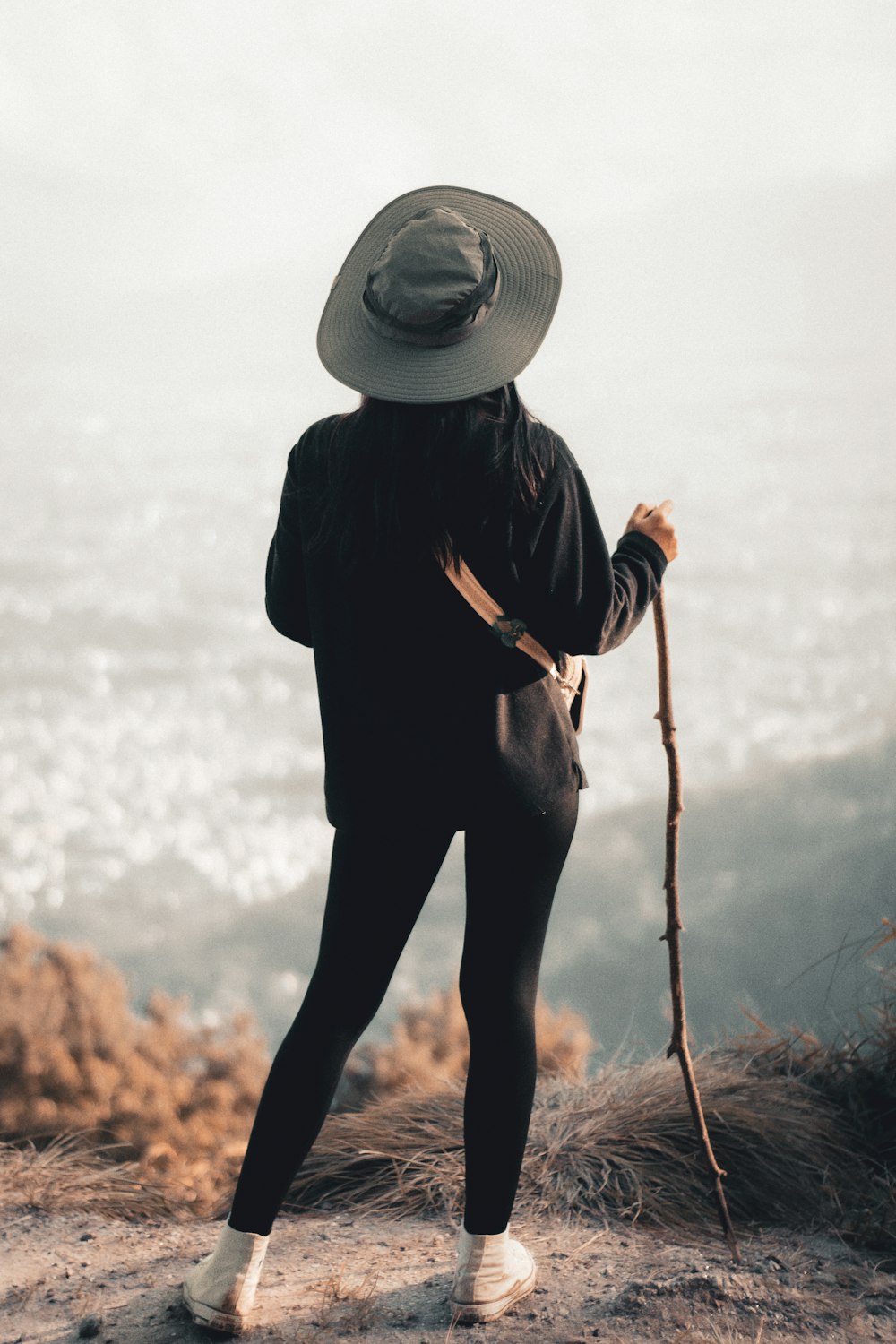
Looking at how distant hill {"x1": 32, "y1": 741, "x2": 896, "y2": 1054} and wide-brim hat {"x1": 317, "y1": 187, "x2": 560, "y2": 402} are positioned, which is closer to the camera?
wide-brim hat {"x1": 317, "y1": 187, "x2": 560, "y2": 402}

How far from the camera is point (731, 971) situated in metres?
8.28

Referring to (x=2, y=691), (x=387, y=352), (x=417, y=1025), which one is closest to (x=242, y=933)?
(x=2, y=691)

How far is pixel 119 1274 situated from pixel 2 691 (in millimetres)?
13715

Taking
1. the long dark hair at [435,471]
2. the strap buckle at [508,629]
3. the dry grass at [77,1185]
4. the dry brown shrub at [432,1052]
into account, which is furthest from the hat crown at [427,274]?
the dry brown shrub at [432,1052]

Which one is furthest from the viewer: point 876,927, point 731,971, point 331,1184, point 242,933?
point 242,933

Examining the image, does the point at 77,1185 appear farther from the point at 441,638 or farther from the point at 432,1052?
the point at 441,638

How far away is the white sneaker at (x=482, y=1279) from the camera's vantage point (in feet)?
5.70

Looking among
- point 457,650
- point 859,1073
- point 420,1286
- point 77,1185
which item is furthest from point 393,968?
point 859,1073

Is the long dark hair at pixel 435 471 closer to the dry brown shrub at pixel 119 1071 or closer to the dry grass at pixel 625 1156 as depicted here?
the dry grass at pixel 625 1156

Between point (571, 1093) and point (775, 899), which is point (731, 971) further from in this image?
point (571, 1093)

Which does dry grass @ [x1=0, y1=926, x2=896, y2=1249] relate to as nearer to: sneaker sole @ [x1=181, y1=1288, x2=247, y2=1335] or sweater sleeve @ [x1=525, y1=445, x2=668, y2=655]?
sneaker sole @ [x1=181, y1=1288, x2=247, y2=1335]

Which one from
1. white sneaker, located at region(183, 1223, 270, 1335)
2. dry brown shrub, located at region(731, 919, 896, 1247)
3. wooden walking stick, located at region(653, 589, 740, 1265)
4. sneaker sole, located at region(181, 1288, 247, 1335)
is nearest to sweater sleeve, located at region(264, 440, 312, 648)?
wooden walking stick, located at region(653, 589, 740, 1265)

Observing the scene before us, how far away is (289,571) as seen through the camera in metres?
1.61

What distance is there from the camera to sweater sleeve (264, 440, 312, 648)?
61.1 inches
